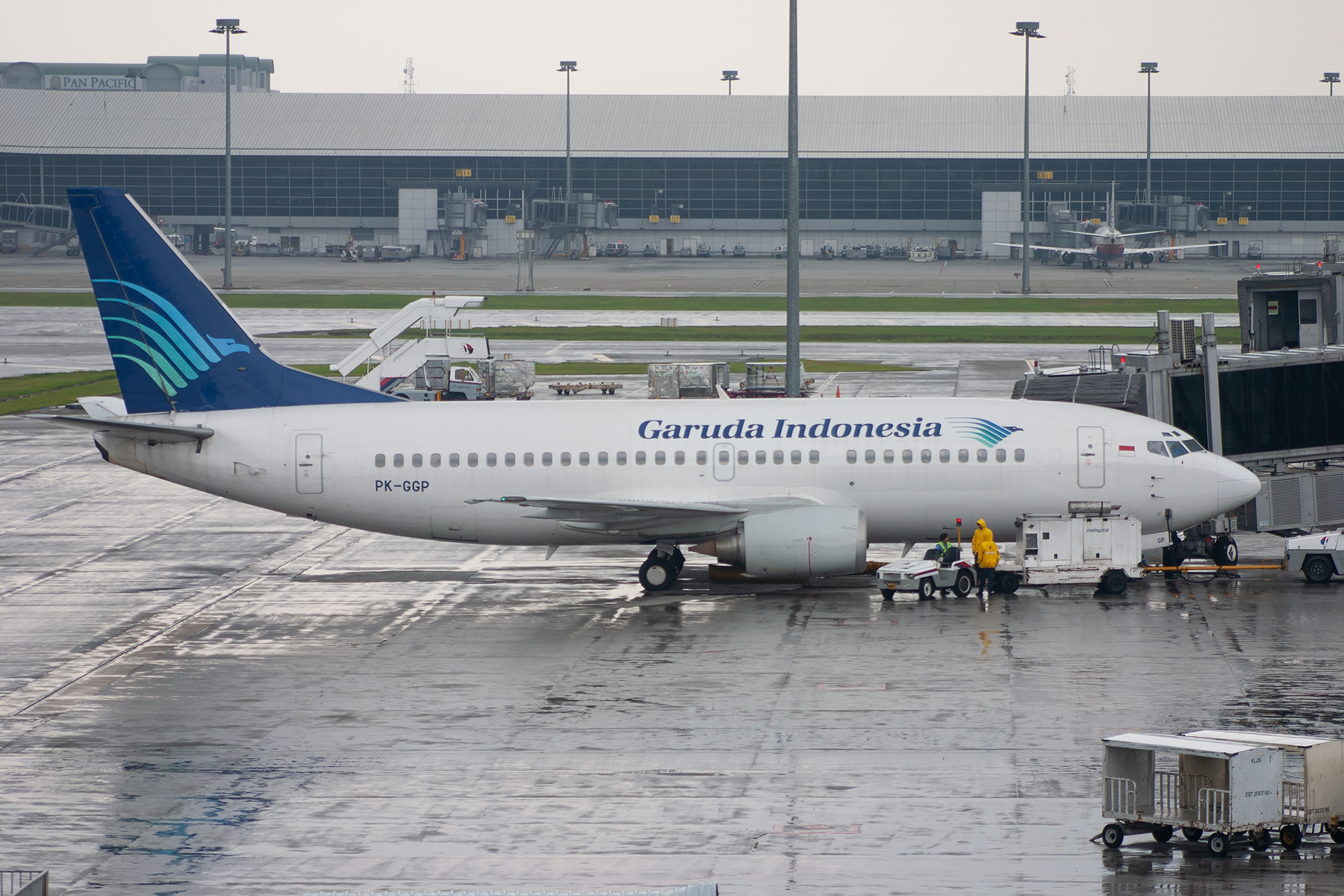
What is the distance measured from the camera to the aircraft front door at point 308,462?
3472cm

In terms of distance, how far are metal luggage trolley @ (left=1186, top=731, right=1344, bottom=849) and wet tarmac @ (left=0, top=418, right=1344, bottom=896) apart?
29 centimetres

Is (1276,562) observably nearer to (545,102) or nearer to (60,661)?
(60,661)

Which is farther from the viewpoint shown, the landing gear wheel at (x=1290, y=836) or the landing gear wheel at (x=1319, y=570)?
the landing gear wheel at (x=1319, y=570)

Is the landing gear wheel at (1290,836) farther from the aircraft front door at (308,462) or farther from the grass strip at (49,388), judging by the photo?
the grass strip at (49,388)

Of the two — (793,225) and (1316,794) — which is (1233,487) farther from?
(793,225)

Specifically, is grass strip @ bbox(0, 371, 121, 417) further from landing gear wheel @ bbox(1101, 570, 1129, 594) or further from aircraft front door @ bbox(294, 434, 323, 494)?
landing gear wheel @ bbox(1101, 570, 1129, 594)

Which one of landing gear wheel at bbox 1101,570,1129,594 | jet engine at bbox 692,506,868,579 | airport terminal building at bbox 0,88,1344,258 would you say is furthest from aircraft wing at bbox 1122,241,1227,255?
jet engine at bbox 692,506,868,579

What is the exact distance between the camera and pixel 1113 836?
1941 cm

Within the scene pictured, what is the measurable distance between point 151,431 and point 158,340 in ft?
7.68

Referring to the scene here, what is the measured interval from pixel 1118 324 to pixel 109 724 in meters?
83.3

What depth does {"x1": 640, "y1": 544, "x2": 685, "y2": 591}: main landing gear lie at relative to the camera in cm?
3506

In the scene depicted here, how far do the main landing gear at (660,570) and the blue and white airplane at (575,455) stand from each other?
0.12ft

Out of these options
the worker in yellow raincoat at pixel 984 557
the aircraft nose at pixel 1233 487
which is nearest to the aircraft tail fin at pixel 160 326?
the worker in yellow raincoat at pixel 984 557

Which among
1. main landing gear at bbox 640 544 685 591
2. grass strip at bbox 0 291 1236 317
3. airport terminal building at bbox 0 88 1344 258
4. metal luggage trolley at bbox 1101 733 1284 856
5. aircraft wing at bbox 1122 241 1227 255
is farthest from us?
airport terminal building at bbox 0 88 1344 258
